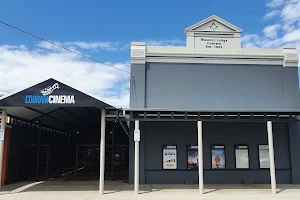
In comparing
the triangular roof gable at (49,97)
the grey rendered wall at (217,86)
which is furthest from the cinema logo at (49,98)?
the grey rendered wall at (217,86)

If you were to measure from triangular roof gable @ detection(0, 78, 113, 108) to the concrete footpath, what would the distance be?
11.7 feet

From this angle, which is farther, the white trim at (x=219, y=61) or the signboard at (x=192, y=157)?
the white trim at (x=219, y=61)

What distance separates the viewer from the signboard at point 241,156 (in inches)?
661

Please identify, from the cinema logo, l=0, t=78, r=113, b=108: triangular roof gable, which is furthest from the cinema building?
the cinema logo

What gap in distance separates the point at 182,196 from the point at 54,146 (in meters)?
15.4

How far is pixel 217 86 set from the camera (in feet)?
57.7

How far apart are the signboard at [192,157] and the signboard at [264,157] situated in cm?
348

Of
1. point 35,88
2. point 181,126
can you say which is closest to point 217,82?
point 181,126

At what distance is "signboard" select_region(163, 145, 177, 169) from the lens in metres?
16.5

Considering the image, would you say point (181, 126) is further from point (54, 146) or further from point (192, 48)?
point (54, 146)

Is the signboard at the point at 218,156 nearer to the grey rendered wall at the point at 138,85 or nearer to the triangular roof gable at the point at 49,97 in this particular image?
the grey rendered wall at the point at 138,85

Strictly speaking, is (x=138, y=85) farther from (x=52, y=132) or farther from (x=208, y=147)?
(x=52, y=132)

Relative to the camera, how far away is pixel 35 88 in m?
12.6

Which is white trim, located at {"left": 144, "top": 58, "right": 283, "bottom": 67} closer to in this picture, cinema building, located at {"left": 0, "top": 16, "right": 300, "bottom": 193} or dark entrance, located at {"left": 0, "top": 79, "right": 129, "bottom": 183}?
cinema building, located at {"left": 0, "top": 16, "right": 300, "bottom": 193}
